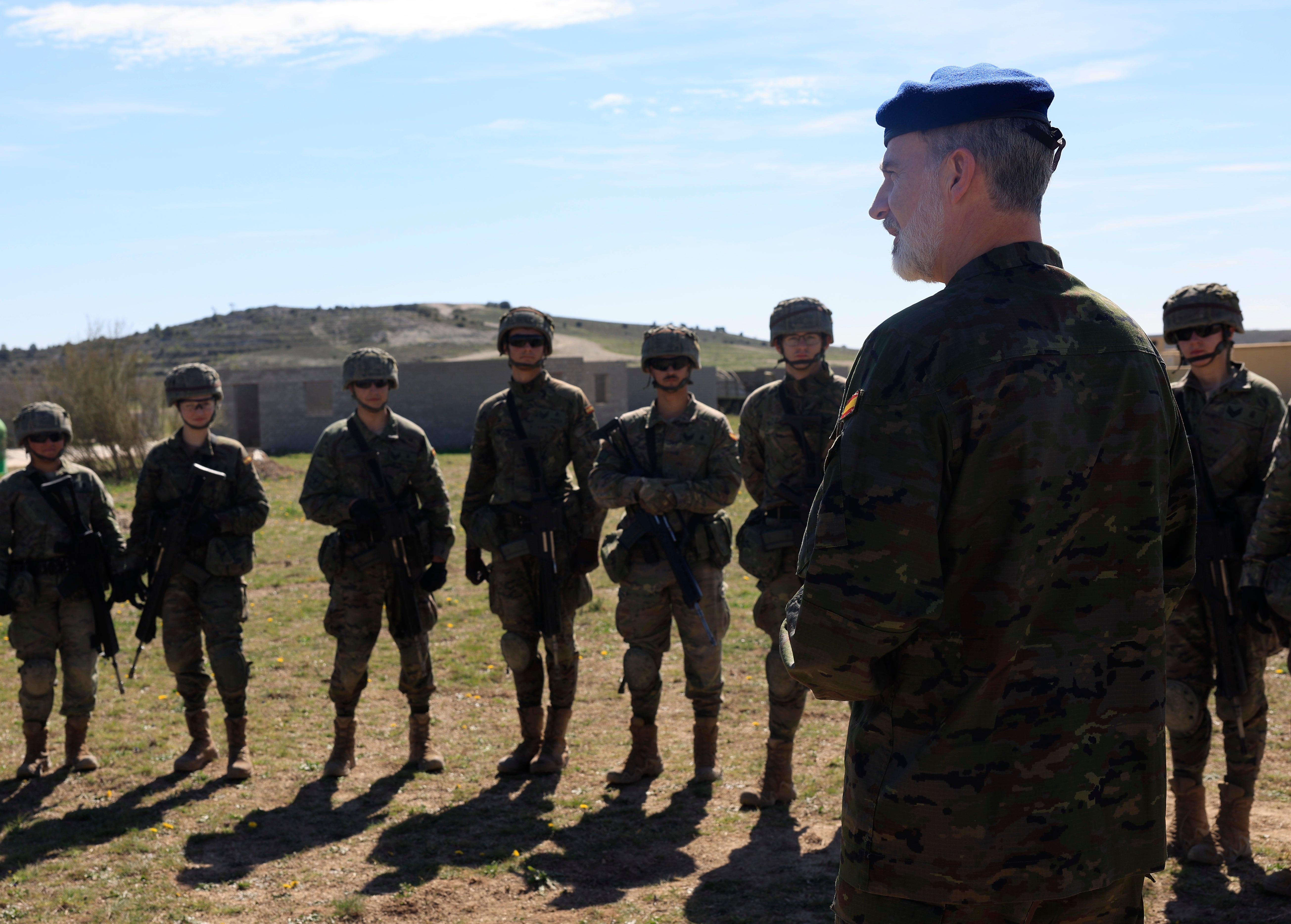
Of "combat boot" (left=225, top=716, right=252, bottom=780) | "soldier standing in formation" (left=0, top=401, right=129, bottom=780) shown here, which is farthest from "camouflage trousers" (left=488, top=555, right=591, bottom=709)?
"soldier standing in formation" (left=0, top=401, right=129, bottom=780)

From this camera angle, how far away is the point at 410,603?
6.54 meters

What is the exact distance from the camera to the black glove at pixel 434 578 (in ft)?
21.4

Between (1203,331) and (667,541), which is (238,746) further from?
(1203,331)

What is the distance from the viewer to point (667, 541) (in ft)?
20.0

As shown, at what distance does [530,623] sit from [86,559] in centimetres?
261

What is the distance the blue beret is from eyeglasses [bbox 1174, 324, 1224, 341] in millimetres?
3476

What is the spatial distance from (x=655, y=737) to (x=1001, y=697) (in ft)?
15.3

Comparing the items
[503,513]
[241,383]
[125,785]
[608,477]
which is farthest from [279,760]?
[241,383]

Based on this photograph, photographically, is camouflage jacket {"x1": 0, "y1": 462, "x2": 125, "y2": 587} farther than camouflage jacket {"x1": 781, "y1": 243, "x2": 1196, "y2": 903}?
Yes

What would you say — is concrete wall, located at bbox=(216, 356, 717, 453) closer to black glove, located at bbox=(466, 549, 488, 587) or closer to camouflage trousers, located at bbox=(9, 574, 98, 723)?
black glove, located at bbox=(466, 549, 488, 587)

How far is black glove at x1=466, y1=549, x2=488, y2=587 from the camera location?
264 inches

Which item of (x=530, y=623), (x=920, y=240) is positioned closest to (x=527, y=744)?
(x=530, y=623)

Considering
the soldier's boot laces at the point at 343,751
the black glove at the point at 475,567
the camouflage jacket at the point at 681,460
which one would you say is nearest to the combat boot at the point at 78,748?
the soldier's boot laces at the point at 343,751

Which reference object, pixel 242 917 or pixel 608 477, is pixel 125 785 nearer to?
pixel 242 917
